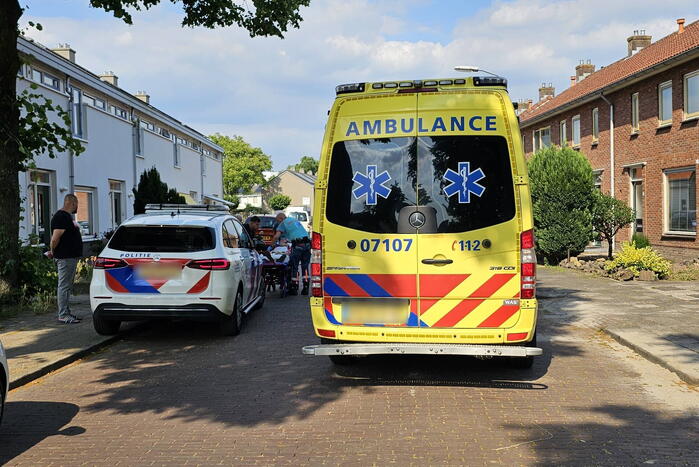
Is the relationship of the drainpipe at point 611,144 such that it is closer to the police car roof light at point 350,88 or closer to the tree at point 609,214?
the tree at point 609,214

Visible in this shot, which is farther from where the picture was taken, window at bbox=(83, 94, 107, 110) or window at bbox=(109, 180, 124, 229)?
window at bbox=(109, 180, 124, 229)

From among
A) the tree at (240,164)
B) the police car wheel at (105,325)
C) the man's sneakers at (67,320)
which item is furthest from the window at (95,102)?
the tree at (240,164)

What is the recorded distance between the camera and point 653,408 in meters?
5.54

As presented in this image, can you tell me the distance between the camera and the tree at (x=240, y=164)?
262ft

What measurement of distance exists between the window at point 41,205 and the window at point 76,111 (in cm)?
241

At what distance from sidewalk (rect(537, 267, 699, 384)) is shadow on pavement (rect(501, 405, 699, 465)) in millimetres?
1427

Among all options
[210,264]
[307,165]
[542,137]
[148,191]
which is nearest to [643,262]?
[210,264]

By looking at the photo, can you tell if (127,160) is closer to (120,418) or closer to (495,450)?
(120,418)

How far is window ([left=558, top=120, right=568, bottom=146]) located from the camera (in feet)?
100

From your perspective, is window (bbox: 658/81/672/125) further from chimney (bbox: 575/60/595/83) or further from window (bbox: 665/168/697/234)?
chimney (bbox: 575/60/595/83)

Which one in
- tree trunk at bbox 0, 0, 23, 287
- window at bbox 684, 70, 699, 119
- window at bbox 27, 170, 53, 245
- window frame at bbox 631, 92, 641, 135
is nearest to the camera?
tree trunk at bbox 0, 0, 23, 287

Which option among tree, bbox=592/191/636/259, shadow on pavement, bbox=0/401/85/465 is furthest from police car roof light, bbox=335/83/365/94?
tree, bbox=592/191/636/259

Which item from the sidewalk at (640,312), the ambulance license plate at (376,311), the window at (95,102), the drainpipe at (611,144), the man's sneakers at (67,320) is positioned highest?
the window at (95,102)

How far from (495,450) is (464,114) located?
2.91m
